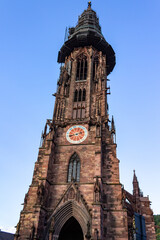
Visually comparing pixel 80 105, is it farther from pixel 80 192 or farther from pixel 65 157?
pixel 80 192

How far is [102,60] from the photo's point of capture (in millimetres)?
31672

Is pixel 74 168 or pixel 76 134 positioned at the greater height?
pixel 76 134

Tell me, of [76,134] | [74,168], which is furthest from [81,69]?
[74,168]

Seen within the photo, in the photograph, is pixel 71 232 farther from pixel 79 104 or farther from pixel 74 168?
pixel 79 104

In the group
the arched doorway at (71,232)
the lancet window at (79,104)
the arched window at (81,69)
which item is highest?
the arched window at (81,69)

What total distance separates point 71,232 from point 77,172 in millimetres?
5426

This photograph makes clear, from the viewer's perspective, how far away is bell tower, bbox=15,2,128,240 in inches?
720

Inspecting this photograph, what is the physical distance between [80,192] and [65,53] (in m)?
22.0

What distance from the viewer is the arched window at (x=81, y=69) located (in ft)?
98.1

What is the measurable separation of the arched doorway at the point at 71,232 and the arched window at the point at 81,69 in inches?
657

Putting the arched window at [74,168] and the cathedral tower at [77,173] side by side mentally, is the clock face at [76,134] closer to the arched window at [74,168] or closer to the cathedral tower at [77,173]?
the cathedral tower at [77,173]

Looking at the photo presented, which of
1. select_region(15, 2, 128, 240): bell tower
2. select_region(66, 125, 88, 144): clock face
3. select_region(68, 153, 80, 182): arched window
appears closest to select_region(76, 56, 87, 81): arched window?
select_region(15, 2, 128, 240): bell tower

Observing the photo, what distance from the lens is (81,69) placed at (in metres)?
30.9

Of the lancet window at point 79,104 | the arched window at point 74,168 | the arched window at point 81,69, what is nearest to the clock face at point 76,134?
the arched window at point 74,168
